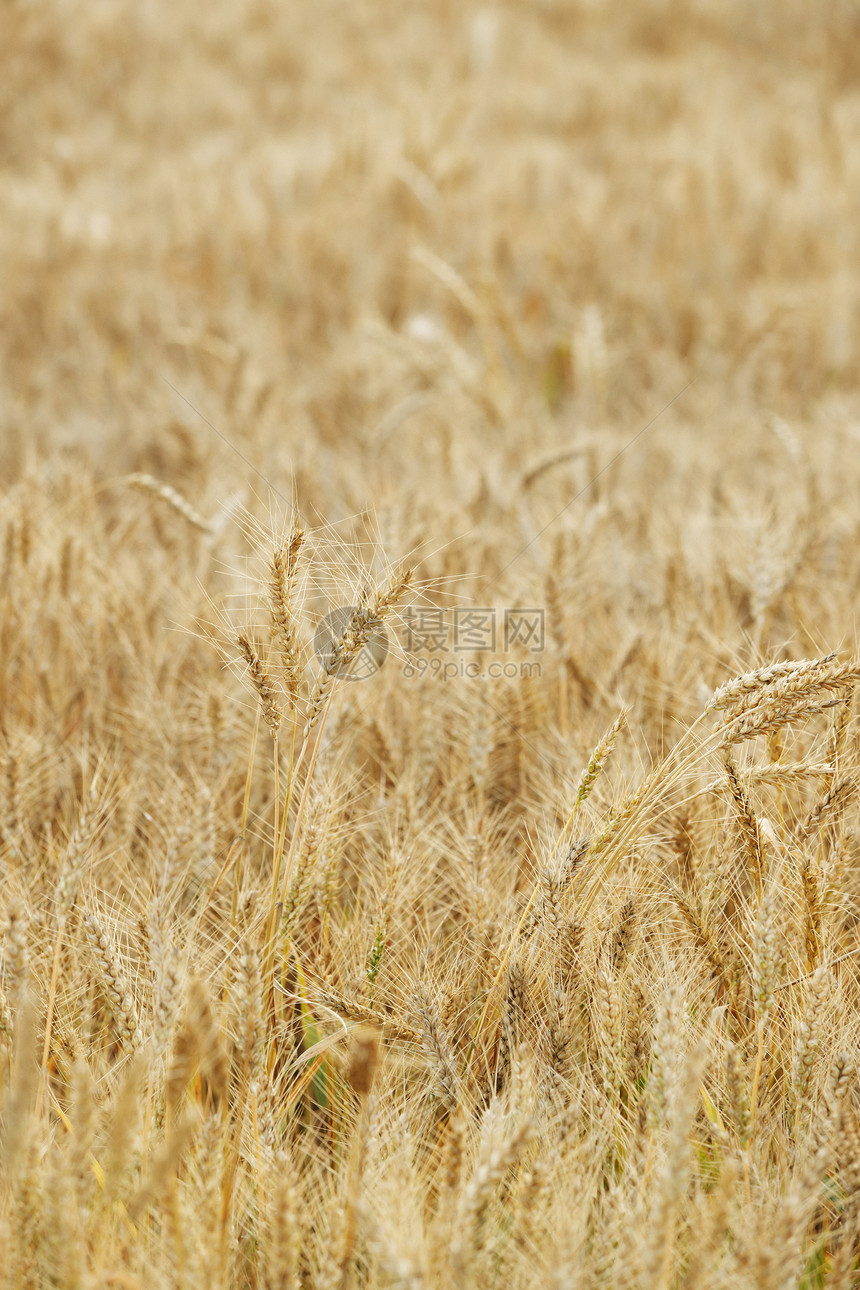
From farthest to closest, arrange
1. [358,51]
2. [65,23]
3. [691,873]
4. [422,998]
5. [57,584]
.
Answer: [358,51] → [65,23] → [57,584] → [691,873] → [422,998]

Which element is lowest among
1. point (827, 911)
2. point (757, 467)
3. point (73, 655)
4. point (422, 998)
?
point (422, 998)

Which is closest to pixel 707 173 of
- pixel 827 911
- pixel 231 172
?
pixel 231 172

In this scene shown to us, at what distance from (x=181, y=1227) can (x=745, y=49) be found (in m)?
8.63

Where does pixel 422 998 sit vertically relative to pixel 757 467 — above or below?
below

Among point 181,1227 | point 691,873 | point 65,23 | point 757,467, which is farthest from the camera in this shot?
point 65,23

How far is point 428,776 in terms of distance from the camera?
4.58ft

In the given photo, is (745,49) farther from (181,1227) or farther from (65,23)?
(181,1227)

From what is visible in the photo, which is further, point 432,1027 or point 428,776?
point 428,776

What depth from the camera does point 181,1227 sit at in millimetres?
743

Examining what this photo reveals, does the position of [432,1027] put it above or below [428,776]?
below

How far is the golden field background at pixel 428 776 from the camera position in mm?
790

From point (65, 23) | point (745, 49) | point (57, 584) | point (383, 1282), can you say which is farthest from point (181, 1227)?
point (745, 49)

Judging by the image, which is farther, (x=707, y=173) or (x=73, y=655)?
(x=707, y=173)

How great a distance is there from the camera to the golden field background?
0.79 metres
